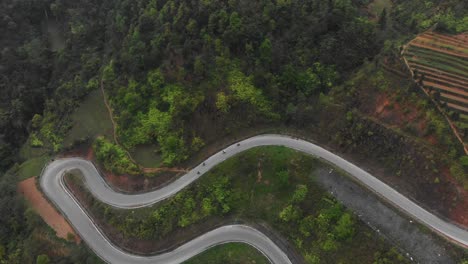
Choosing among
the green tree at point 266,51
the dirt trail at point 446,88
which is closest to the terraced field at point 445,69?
the dirt trail at point 446,88

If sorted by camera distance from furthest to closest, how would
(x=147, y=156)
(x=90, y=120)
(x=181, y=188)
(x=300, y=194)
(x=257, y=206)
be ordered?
(x=90, y=120) < (x=147, y=156) < (x=181, y=188) < (x=257, y=206) < (x=300, y=194)

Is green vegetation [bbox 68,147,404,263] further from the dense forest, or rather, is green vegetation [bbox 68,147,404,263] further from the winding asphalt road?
the dense forest

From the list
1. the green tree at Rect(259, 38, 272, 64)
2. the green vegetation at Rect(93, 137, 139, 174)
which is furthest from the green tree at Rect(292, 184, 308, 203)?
the green vegetation at Rect(93, 137, 139, 174)

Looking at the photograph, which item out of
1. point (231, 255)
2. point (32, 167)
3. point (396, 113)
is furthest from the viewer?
point (32, 167)

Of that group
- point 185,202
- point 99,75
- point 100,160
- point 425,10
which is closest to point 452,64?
point 425,10

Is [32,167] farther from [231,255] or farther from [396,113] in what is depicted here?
[396,113]

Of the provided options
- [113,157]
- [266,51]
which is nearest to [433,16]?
[266,51]

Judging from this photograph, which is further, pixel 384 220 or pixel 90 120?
pixel 90 120
